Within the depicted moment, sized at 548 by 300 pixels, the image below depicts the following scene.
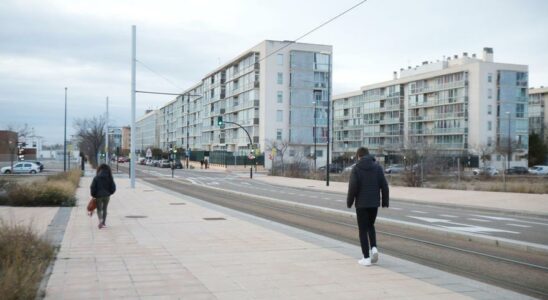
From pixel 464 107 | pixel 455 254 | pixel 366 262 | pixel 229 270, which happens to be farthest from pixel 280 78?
pixel 229 270

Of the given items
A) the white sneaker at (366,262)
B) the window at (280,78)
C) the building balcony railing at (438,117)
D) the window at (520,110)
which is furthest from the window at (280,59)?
the white sneaker at (366,262)

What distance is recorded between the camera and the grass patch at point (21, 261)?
550cm

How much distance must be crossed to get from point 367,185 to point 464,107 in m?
81.9

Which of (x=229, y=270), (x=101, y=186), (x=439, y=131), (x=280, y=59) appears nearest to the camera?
(x=229, y=270)

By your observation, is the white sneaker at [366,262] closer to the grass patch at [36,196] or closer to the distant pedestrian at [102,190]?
the distant pedestrian at [102,190]

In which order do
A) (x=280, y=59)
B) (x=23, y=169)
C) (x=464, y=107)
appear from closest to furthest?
(x=23, y=169)
(x=280, y=59)
(x=464, y=107)

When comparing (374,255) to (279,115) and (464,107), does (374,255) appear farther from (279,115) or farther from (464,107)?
(464,107)

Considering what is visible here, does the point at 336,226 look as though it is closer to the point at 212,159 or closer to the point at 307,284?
the point at 307,284

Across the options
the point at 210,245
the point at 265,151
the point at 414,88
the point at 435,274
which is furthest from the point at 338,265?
the point at 414,88

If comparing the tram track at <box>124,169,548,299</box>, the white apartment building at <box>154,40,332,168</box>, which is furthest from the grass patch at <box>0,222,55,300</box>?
the white apartment building at <box>154,40,332,168</box>

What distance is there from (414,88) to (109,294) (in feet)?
307

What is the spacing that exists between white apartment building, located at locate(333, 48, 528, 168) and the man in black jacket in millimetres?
67411

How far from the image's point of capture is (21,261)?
683 cm

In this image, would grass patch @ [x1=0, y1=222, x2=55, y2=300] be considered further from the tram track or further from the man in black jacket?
the tram track
